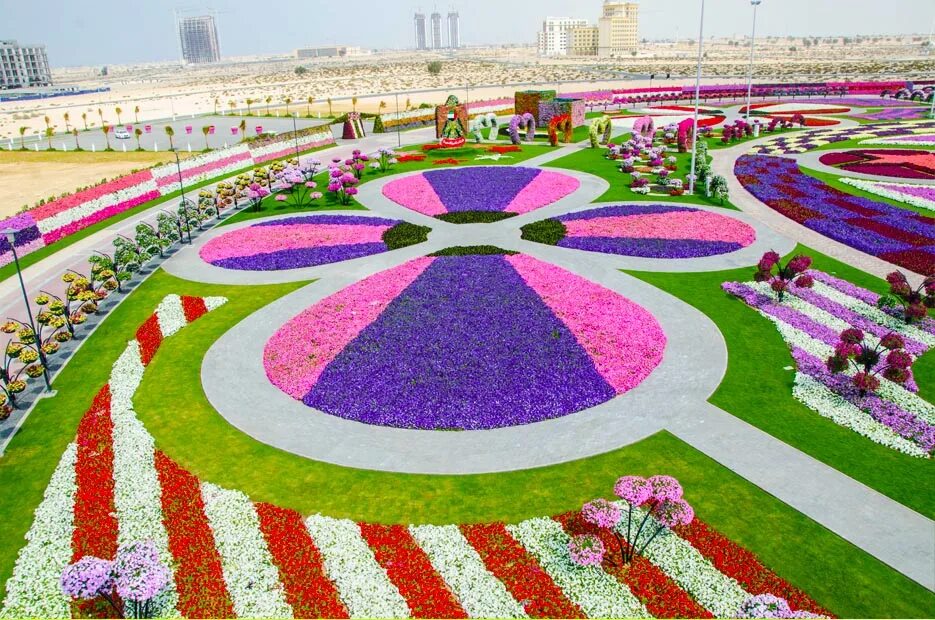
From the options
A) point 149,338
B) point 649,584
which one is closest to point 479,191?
point 149,338

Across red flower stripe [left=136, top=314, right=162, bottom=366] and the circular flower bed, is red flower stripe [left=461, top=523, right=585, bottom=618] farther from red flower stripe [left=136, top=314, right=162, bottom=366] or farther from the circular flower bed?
the circular flower bed

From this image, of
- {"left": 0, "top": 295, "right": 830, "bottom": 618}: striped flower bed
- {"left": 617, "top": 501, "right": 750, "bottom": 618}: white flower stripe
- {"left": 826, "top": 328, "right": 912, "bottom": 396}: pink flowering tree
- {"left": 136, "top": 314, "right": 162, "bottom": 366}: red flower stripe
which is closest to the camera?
{"left": 617, "top": 501, "right": 750, "bottom": 618}: white flower stripe

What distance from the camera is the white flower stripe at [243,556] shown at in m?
11.8

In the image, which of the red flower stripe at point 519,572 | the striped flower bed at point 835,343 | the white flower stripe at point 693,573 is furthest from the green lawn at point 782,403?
the red flower stripe at point 519,572

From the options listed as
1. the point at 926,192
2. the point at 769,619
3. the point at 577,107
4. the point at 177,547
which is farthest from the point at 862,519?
the point at 577,107

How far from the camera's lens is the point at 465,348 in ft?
69.5

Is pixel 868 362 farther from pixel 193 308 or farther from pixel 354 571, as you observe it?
pixel 193 308

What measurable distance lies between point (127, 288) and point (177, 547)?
61.5 feet

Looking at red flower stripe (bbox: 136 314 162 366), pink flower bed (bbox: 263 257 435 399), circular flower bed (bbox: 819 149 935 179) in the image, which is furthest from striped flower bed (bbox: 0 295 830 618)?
circular flower bed (bbox: 819 149 935 179)

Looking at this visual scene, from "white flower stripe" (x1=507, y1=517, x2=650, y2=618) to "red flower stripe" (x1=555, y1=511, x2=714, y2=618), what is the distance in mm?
171

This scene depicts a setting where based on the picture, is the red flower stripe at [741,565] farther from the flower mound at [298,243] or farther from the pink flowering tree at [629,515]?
the flower mound at [298,243]

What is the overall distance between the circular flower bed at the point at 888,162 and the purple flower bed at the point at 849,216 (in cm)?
470

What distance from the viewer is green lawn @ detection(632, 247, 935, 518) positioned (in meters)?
14.7

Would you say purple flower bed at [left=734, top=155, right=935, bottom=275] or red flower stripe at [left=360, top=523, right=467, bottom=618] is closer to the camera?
red flower stripe at [left=360, top=523, right=467, bottom=618]
